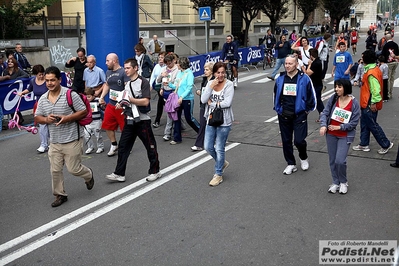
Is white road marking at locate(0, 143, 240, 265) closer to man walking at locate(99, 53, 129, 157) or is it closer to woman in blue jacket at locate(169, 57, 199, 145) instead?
man walking at locate(99, 53, 129, 157)

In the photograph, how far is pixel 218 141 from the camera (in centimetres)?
634

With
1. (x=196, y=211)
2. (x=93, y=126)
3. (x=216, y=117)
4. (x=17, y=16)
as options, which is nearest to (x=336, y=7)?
(x=17, y=16)

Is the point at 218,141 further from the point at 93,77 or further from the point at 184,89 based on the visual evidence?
the point at 93,77

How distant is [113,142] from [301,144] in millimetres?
3314

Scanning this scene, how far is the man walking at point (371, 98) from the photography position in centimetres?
723

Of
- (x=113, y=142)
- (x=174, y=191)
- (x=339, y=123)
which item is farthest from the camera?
(x=113, y=142)

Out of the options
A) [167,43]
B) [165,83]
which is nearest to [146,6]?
[167,43]

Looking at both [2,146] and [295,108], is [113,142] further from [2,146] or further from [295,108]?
[295,108]

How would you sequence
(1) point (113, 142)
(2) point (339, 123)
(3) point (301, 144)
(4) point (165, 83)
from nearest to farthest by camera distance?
(2) point (339, 123), (3) point (301, 144), (1) point (113, 142), (4) point (165, 83)

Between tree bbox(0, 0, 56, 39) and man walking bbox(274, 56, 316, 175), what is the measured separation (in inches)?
681

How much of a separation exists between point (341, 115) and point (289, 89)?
0.94 meters

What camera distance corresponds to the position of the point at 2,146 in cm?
917

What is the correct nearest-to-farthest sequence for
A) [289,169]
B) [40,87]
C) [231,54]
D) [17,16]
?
[289,169]
[40,87]
[231,54]
[17,16]

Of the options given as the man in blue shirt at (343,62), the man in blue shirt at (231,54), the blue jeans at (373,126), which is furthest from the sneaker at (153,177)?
the man in blue shirt at (231,54)
